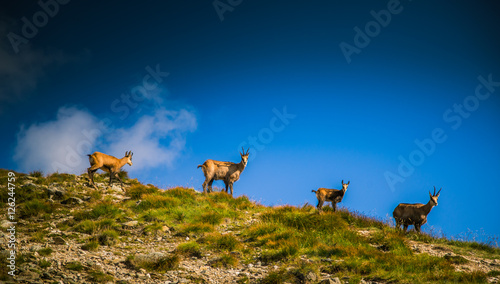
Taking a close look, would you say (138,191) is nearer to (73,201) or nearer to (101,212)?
(73,201)

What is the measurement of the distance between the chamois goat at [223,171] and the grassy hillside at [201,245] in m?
3.42

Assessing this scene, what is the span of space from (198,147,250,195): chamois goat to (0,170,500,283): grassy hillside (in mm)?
3418

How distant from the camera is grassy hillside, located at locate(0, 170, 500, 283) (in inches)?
313

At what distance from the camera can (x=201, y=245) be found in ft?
34.8

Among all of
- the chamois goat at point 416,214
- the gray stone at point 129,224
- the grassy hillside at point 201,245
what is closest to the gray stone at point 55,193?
the grassy hillside at point 201,245

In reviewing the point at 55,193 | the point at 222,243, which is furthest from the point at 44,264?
the point at 55,193

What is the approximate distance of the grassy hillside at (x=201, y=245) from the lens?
7957mm

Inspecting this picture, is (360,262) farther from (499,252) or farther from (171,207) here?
(171,207)

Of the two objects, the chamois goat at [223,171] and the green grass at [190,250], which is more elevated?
the chamois goat at [223,171]

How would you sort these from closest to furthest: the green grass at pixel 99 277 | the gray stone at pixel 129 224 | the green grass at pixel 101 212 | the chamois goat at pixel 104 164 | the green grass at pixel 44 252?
1. the green grass at pixel 99 277
2. the green grass at pixel 44 252
3. the gray stone at pixel 129 224
4. the green grass at pixel 101 212
5. the chamois goat at pixel 104 164

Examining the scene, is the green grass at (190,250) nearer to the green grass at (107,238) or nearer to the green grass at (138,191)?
the green grass at (107,238)

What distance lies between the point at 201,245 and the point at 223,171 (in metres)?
9.96

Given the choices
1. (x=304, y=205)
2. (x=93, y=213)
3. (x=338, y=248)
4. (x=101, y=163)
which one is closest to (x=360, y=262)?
(x=338, y=248)

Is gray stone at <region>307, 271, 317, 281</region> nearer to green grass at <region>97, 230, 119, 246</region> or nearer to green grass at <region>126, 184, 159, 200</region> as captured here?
green grass at <region>97, 230, 119, 246</region>
